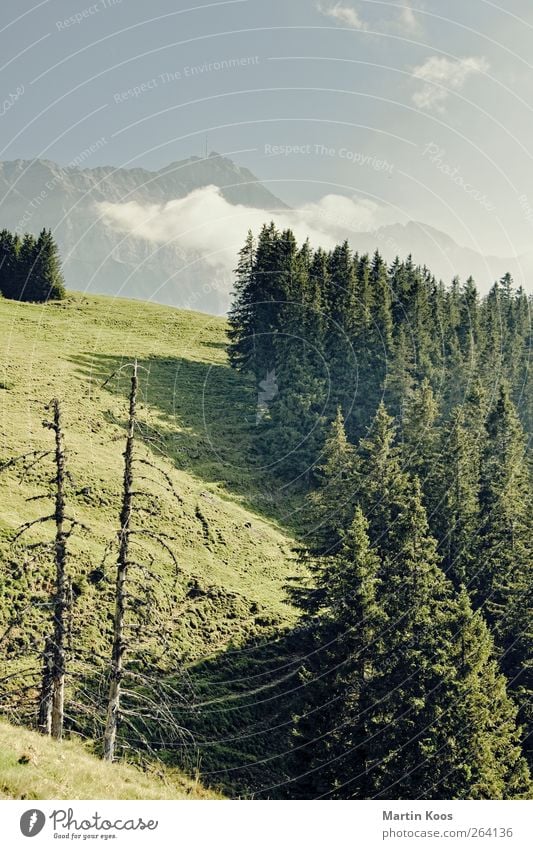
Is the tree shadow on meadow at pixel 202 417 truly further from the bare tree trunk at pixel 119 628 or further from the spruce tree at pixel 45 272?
the bare tree trunk at pixel 119 628

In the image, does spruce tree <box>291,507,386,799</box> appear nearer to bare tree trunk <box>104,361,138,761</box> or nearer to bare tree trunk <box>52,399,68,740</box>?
bare tree trunk <box>104,361,138,761</box>

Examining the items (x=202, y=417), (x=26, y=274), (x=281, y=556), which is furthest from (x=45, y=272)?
(x=281, y=556)

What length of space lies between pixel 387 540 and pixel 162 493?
20130 mm

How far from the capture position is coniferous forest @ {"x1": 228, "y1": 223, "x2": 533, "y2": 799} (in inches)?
951

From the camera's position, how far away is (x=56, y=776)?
11977 millimetres

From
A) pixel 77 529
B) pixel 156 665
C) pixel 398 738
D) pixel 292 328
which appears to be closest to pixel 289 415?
pixel 292 328

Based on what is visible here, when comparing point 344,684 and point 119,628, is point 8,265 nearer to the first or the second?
point 344,684

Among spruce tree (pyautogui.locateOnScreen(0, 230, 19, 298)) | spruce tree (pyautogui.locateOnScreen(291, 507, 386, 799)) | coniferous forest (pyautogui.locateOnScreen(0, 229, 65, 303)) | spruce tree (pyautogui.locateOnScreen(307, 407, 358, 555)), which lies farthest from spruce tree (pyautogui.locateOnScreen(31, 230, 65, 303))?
spruce tree (pyautogui.locateOnScreen(291, 507, 386, 799))

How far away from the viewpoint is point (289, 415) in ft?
202

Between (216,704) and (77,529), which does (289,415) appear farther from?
(216,704)

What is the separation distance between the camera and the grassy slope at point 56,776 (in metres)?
11.1
